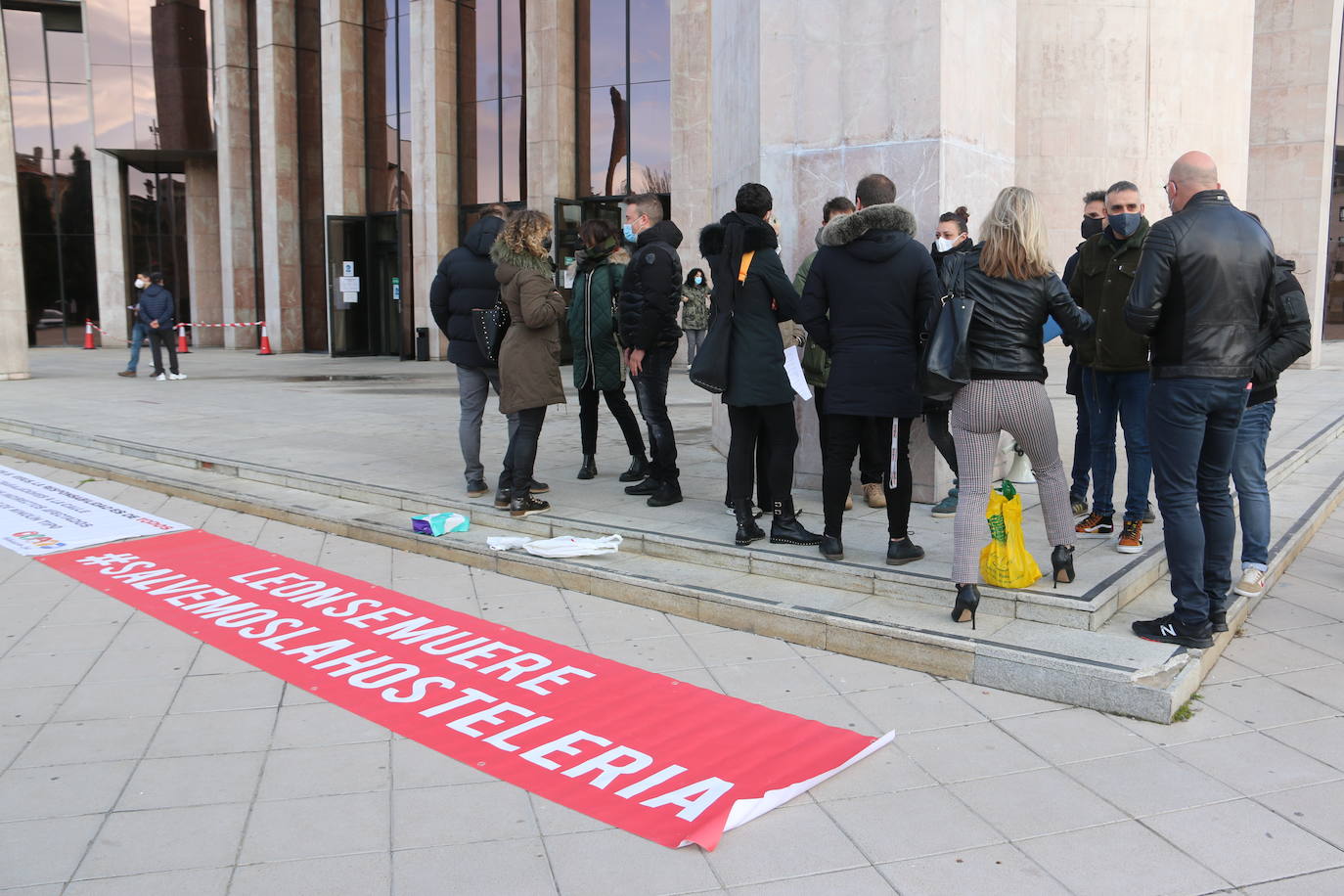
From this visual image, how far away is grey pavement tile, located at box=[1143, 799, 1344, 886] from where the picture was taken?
10.1ft

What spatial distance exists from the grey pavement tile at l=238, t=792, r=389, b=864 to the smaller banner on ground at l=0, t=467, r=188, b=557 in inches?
176

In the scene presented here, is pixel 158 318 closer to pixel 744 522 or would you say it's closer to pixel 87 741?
pixel 744 522

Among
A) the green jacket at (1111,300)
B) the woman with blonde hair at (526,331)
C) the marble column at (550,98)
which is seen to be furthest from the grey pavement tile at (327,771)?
the marble column at (550,98)

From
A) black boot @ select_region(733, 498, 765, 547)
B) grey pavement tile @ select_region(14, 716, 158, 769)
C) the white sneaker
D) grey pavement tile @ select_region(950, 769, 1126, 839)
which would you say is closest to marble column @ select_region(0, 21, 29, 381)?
grey pavement tile @ select_region(14, 716, 158, 769)

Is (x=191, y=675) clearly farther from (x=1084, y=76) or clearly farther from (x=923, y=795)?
(x=1084, y=76)

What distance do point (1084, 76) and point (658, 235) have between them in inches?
507

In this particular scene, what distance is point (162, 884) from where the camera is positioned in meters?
3.02

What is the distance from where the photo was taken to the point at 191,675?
4.71 metres

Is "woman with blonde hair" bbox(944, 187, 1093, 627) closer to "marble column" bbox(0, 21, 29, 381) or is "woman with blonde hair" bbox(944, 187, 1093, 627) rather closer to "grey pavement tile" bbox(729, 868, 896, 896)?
"grey pavement tile" bbox(729, 868, 896, 896)

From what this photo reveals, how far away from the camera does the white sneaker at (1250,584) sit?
5363 mm

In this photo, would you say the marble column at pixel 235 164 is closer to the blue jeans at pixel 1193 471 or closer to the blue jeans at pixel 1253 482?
the blue jeans at pixel 1253 482

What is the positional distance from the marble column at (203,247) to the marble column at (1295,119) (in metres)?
24.1

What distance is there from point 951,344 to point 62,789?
3747 mm

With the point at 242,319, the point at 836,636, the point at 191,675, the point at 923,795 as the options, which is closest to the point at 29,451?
the point at 191,675
